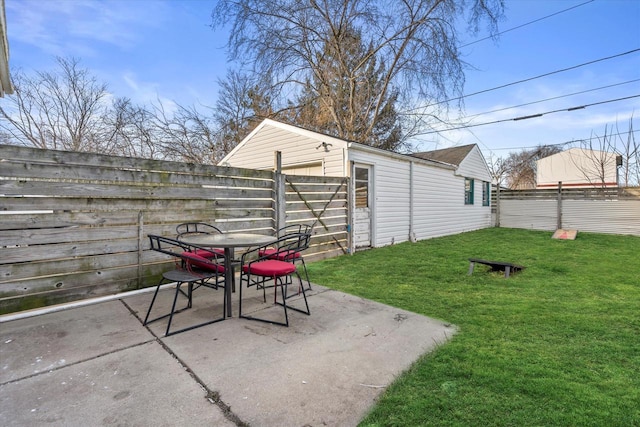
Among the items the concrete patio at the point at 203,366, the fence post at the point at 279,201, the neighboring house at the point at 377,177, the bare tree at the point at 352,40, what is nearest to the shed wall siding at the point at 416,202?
the neighboring house at the point at 377,177

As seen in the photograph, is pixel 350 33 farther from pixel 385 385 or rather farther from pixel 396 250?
pixel 385 385

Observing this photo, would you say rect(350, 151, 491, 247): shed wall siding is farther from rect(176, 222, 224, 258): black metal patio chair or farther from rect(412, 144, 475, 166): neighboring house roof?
rect(176, 222, 224, 258): black metal patio chair

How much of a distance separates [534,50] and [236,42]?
35.2 ft

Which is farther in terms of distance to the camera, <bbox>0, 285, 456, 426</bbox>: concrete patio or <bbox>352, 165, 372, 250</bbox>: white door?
<bbox>352, 165, 372, 250</bbox>: white door

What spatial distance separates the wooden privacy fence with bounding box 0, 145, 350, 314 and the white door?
9.60 ft

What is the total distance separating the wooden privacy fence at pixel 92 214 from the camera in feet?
9.96

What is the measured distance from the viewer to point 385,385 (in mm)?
1866

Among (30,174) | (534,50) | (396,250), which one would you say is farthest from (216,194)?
(534,50)

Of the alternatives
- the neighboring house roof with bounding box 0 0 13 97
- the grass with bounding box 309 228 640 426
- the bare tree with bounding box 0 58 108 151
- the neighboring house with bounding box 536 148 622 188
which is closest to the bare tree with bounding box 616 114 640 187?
the neighboring house with bounding box 536 148 622 188

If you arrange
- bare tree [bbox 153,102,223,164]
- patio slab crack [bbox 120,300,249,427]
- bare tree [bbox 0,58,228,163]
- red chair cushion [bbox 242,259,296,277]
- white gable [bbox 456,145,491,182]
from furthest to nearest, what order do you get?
bare tree [bbox 153,102,223,164] → white gable [bbox 456,145,491,182] → bare tree [bbox 0,58,228,163] → red chair cushion [bbox 242,259,296,277] → patio slab crack [bbox 120,300,249,427]

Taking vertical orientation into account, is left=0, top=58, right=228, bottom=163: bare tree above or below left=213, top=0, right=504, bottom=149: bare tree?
below

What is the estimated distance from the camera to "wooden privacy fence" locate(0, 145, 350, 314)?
3037 mm

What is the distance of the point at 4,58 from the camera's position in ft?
8.69

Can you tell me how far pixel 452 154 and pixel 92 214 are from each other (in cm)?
1232
